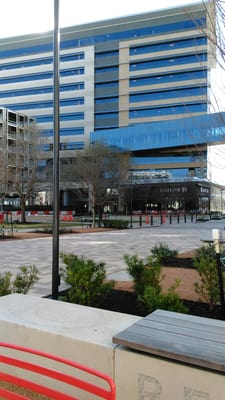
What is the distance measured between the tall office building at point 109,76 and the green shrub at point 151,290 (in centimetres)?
6555

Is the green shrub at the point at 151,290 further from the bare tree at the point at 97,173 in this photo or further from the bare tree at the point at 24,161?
the bare tree at the point at 24,161

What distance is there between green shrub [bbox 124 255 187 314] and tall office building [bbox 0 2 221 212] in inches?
2581

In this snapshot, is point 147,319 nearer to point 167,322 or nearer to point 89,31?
point 167,322

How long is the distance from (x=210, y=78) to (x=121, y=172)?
2716 centimetres

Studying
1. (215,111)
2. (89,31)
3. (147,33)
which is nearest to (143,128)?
(147,33)

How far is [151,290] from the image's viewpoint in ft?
13.4

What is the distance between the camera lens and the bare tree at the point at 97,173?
92.2ft

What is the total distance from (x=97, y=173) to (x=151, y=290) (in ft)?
79.7

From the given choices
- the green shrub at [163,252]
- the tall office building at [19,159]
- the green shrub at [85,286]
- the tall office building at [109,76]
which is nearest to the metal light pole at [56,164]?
the green shrub at [85,286]

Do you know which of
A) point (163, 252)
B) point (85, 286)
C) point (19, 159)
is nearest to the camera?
point (85, 286)

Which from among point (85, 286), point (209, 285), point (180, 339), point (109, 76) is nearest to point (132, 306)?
point (85, 286)

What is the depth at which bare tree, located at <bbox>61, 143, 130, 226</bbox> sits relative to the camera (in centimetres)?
2809

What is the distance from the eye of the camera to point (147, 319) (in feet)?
9.79

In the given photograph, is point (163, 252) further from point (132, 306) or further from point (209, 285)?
point (132, 306)
